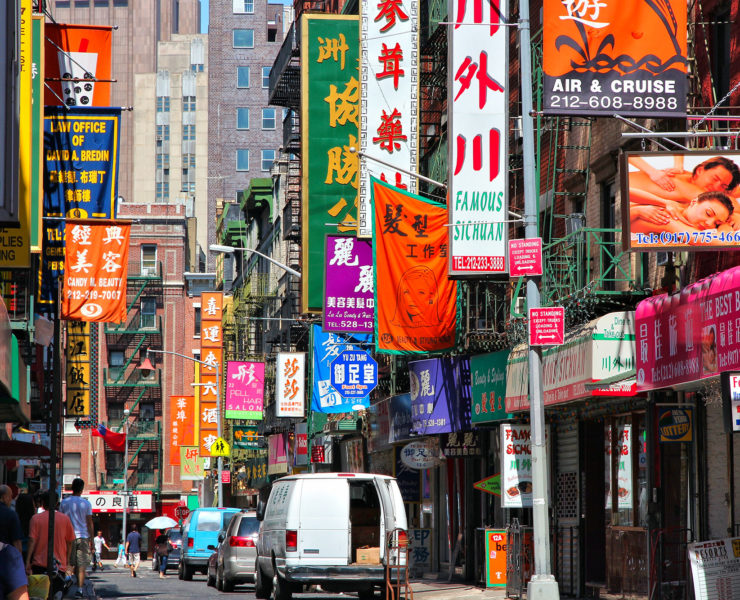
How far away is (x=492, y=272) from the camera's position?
68.9ft

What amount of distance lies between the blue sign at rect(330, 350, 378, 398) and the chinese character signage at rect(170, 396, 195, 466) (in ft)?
120

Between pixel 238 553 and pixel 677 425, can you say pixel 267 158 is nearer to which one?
pixel 238 553

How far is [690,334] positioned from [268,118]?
9920 cm

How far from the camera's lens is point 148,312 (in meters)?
93.4

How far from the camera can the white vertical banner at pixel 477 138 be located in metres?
21.0

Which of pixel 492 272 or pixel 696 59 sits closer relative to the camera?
pixel 696 59

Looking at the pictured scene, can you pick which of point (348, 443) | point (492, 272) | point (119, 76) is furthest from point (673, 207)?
point (119, 76)

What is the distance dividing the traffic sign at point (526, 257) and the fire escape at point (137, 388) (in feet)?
242

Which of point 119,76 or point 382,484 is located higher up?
point 119,76

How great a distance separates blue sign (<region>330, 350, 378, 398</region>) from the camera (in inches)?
1332

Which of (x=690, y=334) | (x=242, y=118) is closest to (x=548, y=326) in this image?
(x=690, y=334)

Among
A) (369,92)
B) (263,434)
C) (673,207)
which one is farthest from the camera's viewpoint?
(263,434)

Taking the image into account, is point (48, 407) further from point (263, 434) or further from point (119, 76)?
point (119, 76)

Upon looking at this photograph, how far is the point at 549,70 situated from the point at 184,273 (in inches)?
3235
